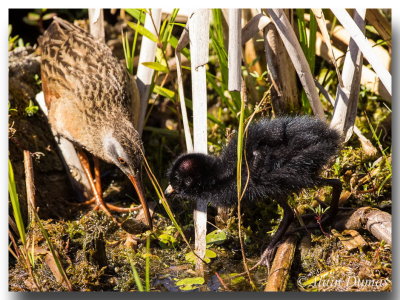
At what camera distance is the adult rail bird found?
4723 millimetres

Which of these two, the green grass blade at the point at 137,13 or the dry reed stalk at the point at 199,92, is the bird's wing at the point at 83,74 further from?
the dry reed stalk at the point at 199,92

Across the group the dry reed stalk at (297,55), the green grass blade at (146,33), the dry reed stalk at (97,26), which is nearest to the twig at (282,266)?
the dry reed stalk at (297,55)

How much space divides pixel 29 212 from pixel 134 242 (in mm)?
729

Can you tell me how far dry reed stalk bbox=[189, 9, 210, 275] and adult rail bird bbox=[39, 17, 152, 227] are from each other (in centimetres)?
78

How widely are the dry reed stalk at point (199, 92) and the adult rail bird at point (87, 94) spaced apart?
30.7 inches

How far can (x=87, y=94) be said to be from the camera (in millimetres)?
4773

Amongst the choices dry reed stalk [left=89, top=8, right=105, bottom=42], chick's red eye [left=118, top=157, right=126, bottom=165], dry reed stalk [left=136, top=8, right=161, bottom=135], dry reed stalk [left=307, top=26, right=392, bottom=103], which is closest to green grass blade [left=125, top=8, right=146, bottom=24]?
dry reed stalk [left=136, top=8, right=161, bottom=135]

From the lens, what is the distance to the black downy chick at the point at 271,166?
146 inches

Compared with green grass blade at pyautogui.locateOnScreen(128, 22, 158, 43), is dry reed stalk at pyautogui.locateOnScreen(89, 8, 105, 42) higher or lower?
higher

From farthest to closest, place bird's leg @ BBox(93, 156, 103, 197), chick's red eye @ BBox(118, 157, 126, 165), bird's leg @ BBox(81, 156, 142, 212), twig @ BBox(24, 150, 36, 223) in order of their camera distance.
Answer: bird's leg @ BBox(93, 156, 103, 197), bird's leg @ BBox(81, 156, 142, 212), chick's red eye @ BBox(118, 157, 126, 165), twig @ BBox(24, 150, 36, 223)

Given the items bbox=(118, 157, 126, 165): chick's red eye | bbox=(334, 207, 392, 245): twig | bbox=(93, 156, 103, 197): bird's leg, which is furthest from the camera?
bbox=(93, 156, 103, 197): bird's leg

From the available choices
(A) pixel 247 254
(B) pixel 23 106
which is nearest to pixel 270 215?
(A) pixel 247 254

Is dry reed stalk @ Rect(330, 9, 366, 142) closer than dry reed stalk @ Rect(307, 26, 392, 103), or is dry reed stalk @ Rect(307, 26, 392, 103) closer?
dry reed stalk @ Rect(330, 9, 366, 142)

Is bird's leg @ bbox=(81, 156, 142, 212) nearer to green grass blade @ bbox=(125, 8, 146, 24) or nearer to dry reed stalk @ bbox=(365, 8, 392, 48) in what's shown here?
green grass blade @ bbox=(125, 8, 146, 24)
